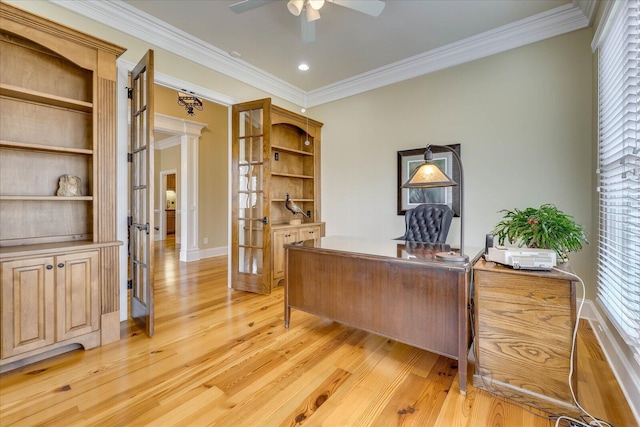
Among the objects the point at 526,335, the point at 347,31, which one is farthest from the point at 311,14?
the point at 526,335

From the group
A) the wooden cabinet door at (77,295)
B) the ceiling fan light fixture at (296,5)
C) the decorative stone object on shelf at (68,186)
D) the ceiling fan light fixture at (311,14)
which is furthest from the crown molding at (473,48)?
the wooden cabinet door at (77,295)

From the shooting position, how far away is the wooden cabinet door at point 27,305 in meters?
1.77

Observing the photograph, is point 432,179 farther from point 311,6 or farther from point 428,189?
point 428,189

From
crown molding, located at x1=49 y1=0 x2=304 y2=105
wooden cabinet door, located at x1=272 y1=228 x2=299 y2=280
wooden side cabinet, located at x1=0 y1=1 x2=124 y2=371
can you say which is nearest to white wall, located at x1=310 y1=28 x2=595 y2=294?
wooden cabinet door, located at x1=272 y1=228 x2=299 y2=280

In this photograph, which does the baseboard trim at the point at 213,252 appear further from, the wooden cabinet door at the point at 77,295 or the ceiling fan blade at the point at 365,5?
the ceiling fan blade at the point at 365,5

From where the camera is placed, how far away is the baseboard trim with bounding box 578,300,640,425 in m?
1.46

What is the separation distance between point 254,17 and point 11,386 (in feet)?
11.1

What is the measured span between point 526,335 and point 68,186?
3.31 m

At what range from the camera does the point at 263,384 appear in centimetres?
172

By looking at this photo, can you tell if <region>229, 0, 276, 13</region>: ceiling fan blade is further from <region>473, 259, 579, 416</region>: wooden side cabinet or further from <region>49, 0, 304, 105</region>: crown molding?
<region>473, 259, 579, 416</region>: wooden side cabinet

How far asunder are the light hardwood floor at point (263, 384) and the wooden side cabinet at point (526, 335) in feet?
0.39

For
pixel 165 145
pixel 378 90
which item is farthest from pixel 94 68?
pixel 165 145

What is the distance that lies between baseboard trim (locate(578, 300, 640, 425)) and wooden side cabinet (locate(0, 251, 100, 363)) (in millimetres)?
3392

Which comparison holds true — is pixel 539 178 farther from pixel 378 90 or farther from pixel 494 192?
pixel 378 90
